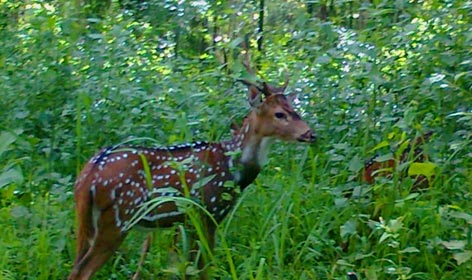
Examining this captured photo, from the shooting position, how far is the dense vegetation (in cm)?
589

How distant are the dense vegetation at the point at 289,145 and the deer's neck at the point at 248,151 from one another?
0.55 feet

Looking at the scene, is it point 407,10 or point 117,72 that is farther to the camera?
point 117,72

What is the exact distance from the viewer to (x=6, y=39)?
977 centimetres

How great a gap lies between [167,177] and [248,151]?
0.68 meters

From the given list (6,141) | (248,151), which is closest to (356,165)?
(248,151)

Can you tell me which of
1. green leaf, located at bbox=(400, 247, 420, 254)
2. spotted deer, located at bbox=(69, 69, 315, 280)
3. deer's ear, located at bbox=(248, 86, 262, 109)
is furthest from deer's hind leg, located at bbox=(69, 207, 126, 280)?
green leaf, located at bbox=(400, 247, 420, 254)

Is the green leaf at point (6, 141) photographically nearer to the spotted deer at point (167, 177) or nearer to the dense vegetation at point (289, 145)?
the dense vegetation at point (289, 145)

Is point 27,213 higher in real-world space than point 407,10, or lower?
lower

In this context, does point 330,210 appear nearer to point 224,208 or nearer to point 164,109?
point 224,208

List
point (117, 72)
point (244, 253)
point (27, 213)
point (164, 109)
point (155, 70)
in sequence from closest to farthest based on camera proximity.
Answer: point (244, 253), point (27, 213), point (164, 109), point (117, 72), point (155, 70)

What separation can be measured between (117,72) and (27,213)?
94.7 inches

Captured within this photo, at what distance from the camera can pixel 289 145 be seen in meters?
7.71

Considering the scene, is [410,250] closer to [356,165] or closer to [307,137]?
[356,165]

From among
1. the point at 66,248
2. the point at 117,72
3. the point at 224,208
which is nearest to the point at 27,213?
the point at 66,248
